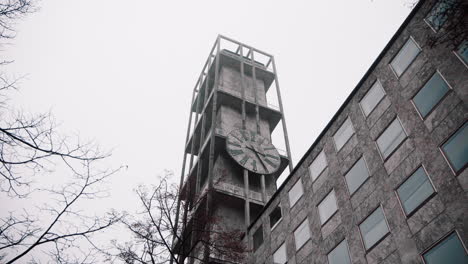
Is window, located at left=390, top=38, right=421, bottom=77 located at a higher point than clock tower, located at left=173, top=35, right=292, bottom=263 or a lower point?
lower

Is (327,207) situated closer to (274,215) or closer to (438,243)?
(438,243)

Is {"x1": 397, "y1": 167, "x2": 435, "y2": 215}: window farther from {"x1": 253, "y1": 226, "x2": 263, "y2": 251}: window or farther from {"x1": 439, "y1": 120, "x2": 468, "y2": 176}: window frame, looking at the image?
{"x1": 253, "y1": 226, "x2": 263, "y2": 251}: window

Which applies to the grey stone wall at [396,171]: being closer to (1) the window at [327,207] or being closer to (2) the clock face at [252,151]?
(1) the window at [327,207]

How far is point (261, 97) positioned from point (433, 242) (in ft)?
109

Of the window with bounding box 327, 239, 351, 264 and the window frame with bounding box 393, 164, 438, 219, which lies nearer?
the window frame with bounding box 393, 164, 438, 219

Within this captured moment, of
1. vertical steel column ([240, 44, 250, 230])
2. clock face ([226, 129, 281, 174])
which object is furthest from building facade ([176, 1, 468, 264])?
clock face ([226, 129, 281, 174])

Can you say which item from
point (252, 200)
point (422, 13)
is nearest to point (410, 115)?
Answer: point (422, 13)

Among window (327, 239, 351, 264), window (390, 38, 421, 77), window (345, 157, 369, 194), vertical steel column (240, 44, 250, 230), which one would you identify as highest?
vertical steel column (240, 44, 250, 230)

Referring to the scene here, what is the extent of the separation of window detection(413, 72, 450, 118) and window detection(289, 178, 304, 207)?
825cm

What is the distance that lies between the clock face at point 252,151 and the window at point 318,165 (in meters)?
12.4

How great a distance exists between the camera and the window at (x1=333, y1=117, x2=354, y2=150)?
17109 mm

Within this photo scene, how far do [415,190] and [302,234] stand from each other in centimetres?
725

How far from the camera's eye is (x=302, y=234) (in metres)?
18.0

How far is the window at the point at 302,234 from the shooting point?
17.7m
